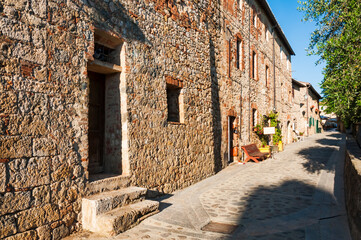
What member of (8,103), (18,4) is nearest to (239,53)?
(18,4)

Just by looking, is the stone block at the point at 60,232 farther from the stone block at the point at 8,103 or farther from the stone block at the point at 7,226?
the stone block at the point at 8,103

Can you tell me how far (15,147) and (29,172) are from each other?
1.12ft

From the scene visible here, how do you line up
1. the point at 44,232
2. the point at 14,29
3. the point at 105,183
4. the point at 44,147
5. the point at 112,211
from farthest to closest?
the point at 105,183, the point at 112,211, the point at 44,147, the point at 44,232, the point at 14,29

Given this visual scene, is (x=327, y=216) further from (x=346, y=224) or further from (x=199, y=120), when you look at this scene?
(x=199, y=120)

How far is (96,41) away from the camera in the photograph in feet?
14.9

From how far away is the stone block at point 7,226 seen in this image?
Answer: 9.12ft

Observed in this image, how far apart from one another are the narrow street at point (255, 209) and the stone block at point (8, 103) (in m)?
1.80

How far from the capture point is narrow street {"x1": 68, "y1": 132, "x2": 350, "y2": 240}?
146 inches

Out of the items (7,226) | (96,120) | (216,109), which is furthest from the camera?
(216,109)

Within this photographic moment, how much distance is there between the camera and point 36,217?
3129mm

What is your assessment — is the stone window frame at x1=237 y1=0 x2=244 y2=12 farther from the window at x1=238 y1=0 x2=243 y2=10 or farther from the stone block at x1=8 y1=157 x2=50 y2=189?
the stone block at x1=8 y1=157 x2=50 y2=189

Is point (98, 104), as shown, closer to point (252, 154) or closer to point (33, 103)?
point (33, 103)

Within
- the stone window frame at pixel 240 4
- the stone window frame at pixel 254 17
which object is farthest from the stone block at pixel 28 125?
the stone window frame at pixel 254 17

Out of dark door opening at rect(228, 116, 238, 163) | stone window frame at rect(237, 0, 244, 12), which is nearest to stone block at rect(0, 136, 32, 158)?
dark door opening at rect(228, 116, 238, 163)
